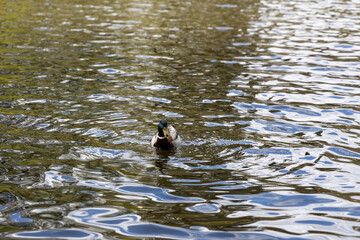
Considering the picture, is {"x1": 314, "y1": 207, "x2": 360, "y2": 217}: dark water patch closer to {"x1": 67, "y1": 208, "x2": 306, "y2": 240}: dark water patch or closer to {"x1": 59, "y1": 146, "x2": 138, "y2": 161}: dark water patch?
{"x1": 67, "y1": 208, "x2": 306, "y2": 240}: dark water patch

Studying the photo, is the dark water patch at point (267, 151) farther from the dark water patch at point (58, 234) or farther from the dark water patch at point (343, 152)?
the dark water patch at point (58, 234)

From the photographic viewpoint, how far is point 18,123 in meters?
12.7

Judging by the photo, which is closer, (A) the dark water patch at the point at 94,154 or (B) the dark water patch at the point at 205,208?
(B) the dark water patch at the point at 205,208

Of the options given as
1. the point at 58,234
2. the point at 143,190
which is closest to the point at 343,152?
the point at 143,190

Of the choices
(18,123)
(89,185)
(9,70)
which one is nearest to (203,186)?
(89,185)

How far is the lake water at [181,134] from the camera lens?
327 inches

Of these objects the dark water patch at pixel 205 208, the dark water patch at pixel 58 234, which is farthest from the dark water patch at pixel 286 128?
the dark water patch at pixel 58 234

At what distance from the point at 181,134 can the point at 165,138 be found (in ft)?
4.34

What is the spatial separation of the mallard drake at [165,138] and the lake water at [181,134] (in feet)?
0.94

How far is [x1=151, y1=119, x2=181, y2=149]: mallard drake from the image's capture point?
37.1 feet

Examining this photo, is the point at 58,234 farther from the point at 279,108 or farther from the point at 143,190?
the point at 279,108

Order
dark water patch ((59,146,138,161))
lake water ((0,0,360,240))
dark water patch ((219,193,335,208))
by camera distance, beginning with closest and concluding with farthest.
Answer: lake water ((0,0,360,240)), dark water patch ((219,193,335,208)), dark water patch ((59,146,138,161))

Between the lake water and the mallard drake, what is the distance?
29cm

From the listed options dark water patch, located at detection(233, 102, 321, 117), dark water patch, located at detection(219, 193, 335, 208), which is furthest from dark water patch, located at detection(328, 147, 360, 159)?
dark water patch, located at detection(233, 102, 321, 117)
